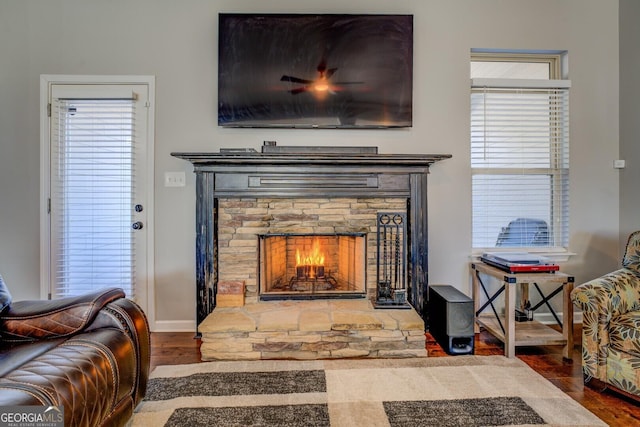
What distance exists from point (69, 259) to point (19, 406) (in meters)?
2.14

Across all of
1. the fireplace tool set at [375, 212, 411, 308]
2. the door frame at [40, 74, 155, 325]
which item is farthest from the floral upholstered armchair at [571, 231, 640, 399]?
the door frame at [40, 74, 155, 325]

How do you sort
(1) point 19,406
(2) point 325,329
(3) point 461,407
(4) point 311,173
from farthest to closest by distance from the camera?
(4) point 311,173 < (2) point 325,329 < (3) point 461,407 < (1) point 19,406

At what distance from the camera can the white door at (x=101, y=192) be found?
103 inches

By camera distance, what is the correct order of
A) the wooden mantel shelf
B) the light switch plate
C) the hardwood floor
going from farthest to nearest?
the light switch plate < the wooden mantel shelf < the hardwood floor

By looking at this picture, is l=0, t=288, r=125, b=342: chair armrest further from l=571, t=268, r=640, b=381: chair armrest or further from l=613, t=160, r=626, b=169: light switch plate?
l=613, t=160, r=626, b=169: light switch plate

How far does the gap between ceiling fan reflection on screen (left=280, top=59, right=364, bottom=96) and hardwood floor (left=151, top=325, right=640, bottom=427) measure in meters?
2.10

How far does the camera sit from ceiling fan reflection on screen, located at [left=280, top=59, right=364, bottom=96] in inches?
102

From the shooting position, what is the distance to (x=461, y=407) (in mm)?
1617

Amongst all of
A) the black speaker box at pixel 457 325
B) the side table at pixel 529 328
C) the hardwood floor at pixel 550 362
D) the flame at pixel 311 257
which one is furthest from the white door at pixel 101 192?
the side table at pixel 529 328

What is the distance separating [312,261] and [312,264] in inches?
1.0

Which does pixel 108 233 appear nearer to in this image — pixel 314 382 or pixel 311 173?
pixel 311 173

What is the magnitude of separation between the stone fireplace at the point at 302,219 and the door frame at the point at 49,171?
49 centimetres

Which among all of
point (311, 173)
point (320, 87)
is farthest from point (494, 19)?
point (311, 173)

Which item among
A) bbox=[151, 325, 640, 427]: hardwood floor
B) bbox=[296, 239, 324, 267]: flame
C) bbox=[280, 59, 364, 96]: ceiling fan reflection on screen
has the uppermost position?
bbox=[280, 59, 364, 96]: ceiling fan reflection on screen
